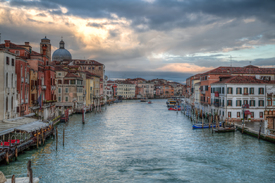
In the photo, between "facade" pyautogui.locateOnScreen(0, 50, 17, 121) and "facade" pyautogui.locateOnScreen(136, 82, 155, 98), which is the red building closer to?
"facade" pyautogui.locateOnScreen(0, 50, 17, 121)

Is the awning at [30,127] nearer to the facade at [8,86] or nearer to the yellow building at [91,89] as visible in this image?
the facade at [8,86]

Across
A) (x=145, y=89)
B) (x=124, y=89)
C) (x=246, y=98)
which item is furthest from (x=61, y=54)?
(x=246, y=98)

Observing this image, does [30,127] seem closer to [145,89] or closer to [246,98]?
[246,98]

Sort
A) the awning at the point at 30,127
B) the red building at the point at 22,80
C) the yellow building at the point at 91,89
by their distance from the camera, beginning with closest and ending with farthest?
the awning at the point at 30,127, the red building at the point at 22,80, the yellow building at the point at 91,89

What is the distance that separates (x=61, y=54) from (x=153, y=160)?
258ft

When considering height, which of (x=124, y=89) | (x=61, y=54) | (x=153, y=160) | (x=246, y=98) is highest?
(x=61, y=54)

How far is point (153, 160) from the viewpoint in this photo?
61.4 feet

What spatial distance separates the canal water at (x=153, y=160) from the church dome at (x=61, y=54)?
67.9m

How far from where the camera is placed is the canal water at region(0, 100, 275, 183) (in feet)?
51.1

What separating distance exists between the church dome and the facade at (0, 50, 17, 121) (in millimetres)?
66727

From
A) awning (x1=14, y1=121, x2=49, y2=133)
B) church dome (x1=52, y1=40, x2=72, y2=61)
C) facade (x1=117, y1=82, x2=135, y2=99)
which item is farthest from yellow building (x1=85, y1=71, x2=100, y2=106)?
facade (x1=117, y1=82, x2=135, y2=99)

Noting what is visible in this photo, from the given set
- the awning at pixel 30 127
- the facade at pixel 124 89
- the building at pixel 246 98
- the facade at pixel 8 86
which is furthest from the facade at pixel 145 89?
the awning at pixel 30 127

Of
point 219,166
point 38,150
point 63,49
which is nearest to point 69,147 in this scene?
point 38,150

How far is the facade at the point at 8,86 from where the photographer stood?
22516 millimetres
